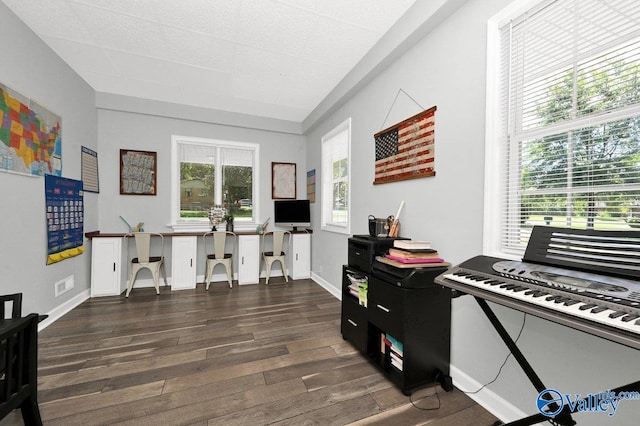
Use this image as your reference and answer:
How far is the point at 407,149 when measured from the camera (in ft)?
7.98

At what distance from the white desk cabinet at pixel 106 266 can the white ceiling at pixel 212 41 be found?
7.44ft

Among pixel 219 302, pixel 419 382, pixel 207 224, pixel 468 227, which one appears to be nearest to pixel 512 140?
pixel 468 227

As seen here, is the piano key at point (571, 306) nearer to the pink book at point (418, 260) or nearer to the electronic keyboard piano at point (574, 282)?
the electronic keyboard piano at point (574, 282)

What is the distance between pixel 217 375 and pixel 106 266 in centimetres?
288

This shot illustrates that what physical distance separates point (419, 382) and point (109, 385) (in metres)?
2.20

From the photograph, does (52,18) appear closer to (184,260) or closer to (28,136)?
(28,136)

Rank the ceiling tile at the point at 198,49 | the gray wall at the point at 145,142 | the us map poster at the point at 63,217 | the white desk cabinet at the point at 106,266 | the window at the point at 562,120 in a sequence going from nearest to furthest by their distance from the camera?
the window at the point at 562,120 → the ceiling tile at the point at 198,49 → the us map poster at the point at 63,217 → the white desk cabinet at the point at 106,266 → the gray wall at the point at 145,142

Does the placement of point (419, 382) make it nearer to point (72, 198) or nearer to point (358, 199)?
point (358, 199)

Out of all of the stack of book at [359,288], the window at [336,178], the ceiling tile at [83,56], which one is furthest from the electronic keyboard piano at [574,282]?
the ceiling tile at [83,56]

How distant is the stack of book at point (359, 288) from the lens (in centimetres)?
225

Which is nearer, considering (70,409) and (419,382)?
(70,409)

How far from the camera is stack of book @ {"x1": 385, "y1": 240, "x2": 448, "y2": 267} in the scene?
1866 millimetres

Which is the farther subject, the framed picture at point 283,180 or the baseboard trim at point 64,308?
the framed picture at point 283,180

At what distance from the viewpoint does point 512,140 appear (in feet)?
5.34
